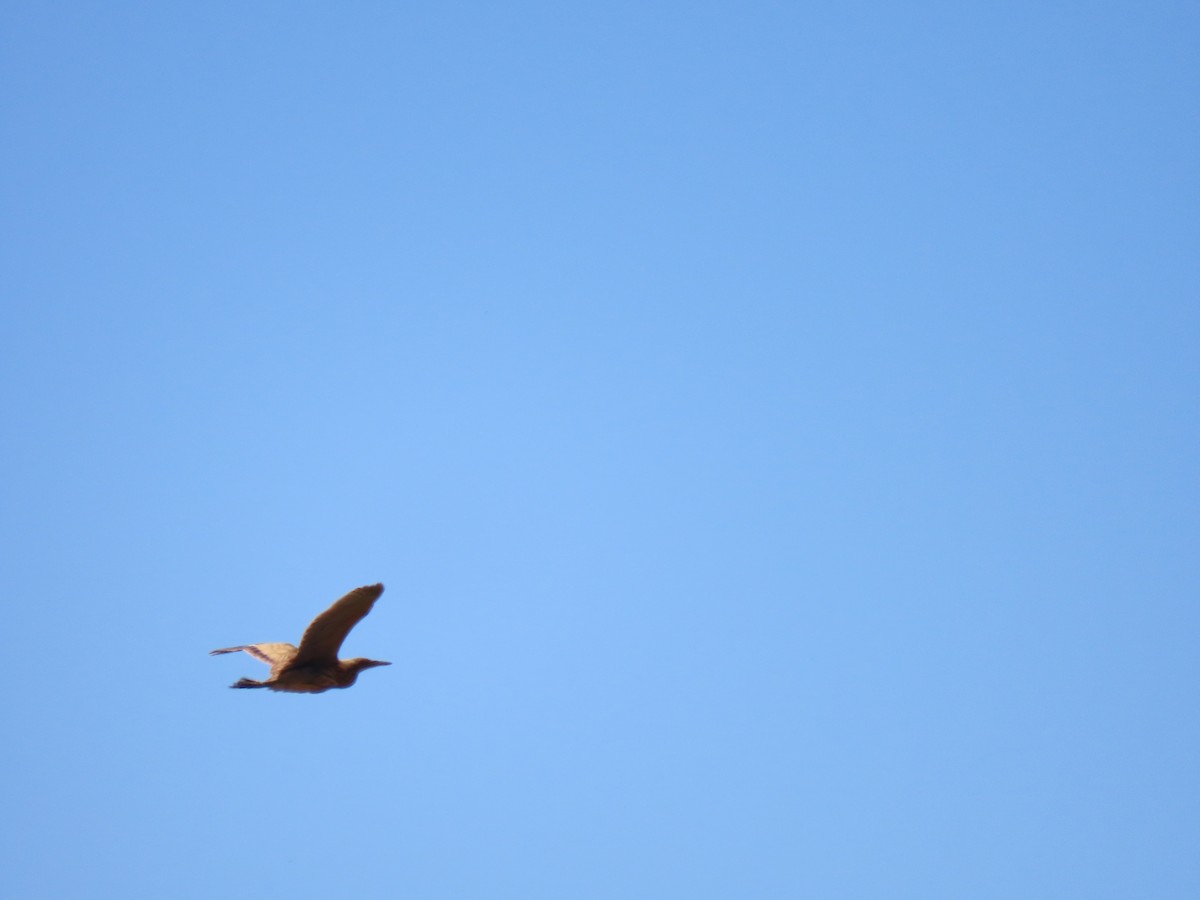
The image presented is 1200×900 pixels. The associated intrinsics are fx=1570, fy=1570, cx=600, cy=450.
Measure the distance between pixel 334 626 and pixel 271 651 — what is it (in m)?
1.98

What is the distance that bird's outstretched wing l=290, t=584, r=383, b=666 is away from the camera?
22.6m

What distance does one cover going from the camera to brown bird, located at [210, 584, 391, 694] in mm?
23078

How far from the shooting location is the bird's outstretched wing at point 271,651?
24.6m

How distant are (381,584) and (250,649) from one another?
4220mm

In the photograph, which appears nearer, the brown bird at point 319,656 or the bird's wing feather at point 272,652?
the brown bird at point 319,656

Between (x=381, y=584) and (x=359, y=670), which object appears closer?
(x=381, y=584)

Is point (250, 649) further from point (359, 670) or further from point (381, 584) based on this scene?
point (381, 584)

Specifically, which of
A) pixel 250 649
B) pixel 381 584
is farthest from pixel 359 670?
pixel 381 584

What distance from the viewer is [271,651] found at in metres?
25.0

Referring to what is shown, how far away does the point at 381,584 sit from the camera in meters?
22.3

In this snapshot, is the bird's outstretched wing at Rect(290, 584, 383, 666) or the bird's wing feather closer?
the bird's outstretched wing at Rect(290, 584, 383, 666)

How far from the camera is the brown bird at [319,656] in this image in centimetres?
2308

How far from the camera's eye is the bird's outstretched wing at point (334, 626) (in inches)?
889

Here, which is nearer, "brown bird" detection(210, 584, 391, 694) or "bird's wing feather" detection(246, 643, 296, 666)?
"brown bird" detection(210, 584, 391, 694)
